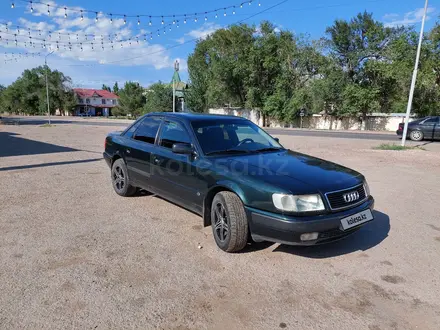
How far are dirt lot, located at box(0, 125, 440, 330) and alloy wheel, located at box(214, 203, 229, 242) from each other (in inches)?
7.9

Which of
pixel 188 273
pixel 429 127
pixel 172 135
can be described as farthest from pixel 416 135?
pixel 188 273

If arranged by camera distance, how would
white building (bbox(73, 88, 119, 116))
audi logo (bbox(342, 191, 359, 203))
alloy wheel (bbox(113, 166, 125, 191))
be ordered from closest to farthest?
audi logo (bbox(342, 191, 359, 203))
alloy wheel (bbox(113, 166, 125, 191))
white building (bbox(73, 88, 119, 116))

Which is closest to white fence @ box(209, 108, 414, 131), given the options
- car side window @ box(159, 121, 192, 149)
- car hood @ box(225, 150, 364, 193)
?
car hood @ box(225, 150, 364, 193)

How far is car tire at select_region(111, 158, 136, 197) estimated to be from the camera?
5705 millimetres

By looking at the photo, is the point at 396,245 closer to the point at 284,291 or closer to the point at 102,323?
the point at 284,291

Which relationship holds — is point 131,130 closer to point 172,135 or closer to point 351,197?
point 172,135

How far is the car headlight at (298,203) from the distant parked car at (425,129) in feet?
60.8

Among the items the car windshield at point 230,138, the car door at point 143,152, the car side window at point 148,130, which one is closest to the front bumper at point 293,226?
the car windshield at point 230,138

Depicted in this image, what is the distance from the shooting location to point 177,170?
4375mm

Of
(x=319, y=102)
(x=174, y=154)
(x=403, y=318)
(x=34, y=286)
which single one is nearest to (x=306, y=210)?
(x=403, y=318)

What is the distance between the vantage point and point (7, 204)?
17.6ft

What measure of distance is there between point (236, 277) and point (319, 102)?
34554 mm

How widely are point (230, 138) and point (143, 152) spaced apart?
58.0 inches

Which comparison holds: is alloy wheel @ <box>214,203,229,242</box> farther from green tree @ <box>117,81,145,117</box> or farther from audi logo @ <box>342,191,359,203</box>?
green tree @ <box>117,81,145,117</box>
